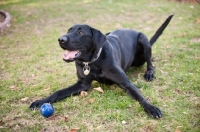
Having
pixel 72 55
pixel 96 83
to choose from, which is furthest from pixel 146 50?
pixel 72 55

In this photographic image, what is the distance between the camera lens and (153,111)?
308 centimetres

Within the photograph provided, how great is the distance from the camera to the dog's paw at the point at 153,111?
3.03m

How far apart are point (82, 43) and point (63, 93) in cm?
82

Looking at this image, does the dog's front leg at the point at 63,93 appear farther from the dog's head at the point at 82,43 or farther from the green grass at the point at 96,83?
the dog's head at the point at 82,43

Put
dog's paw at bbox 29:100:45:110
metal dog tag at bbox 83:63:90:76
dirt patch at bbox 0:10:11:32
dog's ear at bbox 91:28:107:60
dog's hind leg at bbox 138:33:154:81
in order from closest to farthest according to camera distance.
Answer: dog's paw at bbox 29:100:45:110 < dog's ear at bbox 91:28:107:60 < metal dog tag at bbox 83:63:90:76 < dog's hind leg at bbox 138:33:154:81 < dirt patch at bbox 0:10:11:32

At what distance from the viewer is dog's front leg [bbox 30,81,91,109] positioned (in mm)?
3485

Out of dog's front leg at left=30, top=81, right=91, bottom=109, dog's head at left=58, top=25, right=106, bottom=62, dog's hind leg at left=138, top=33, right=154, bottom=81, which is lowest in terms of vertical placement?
A: dog's front leg at left=30, top=81, right=91, bottom=109

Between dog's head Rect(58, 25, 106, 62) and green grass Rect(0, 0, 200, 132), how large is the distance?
63cm

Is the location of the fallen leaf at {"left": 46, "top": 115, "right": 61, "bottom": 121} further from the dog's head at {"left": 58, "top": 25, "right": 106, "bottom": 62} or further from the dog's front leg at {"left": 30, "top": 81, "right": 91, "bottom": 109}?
the dog's head at {"left": 58, "top": 25, "right": 106, "bottom": 62}

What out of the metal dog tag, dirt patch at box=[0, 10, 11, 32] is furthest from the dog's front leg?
dirt patch at box=[0, 10, 11, 32]

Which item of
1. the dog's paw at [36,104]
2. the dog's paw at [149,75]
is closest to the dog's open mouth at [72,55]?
the dog's paw at [36,104]

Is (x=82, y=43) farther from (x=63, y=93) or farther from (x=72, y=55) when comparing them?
(x=63, y=93)

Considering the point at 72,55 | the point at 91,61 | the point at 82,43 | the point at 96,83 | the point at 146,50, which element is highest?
the point at 82,43

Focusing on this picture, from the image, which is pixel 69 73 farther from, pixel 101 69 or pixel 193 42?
pixel 193 42
